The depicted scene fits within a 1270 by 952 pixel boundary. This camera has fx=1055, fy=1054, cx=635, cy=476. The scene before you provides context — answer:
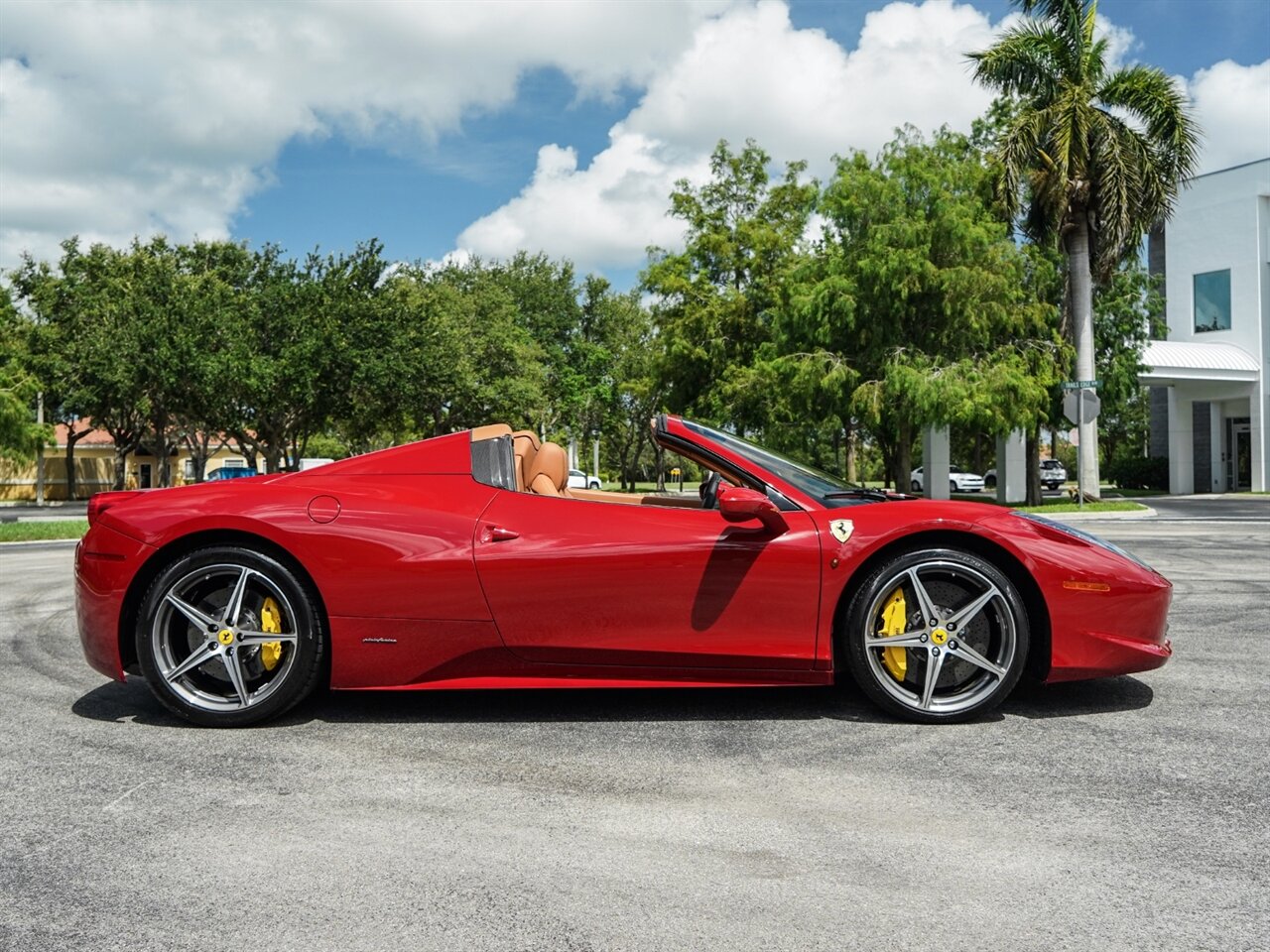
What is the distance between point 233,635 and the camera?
4.34 metres

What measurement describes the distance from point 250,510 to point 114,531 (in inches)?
23.8

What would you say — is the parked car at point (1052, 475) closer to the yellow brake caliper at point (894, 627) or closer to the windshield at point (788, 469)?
the windshield at point (788, 469)

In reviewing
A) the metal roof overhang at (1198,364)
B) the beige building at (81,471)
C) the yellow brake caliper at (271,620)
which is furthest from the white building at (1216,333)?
the beige building at (81,471)

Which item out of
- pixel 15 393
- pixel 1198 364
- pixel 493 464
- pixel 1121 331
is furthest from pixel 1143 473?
pixel 493 464

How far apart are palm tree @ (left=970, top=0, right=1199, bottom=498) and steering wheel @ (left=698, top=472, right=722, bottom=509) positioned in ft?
71.4

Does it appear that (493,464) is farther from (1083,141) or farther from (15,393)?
(15,393)

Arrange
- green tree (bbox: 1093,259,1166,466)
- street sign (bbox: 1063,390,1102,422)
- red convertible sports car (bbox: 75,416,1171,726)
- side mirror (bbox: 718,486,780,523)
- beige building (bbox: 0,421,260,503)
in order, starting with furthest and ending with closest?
beige building (bbox: 0,421,260,503) < green tree (bbox: 1093,259,1166,466) < street sign (bbox: 1063,390,1102,422) < red convertible sports car (bbox: 75,416,1171,726) < side mirror (bbox: 718,486,780,523)

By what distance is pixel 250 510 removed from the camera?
4383mm

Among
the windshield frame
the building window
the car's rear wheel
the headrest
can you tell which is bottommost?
the car's rear wheel

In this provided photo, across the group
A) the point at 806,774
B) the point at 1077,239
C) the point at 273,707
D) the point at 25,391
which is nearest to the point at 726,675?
the point at 806,774

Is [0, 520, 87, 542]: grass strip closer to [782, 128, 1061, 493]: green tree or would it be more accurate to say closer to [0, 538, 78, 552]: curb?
[0, 538, 78, 552]: curb

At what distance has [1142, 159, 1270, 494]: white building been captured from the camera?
3597cm

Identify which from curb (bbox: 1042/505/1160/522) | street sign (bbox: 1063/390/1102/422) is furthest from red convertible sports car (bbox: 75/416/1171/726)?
street sign (bbox: 1063/390/1102/422)

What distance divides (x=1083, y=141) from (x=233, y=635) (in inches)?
986
